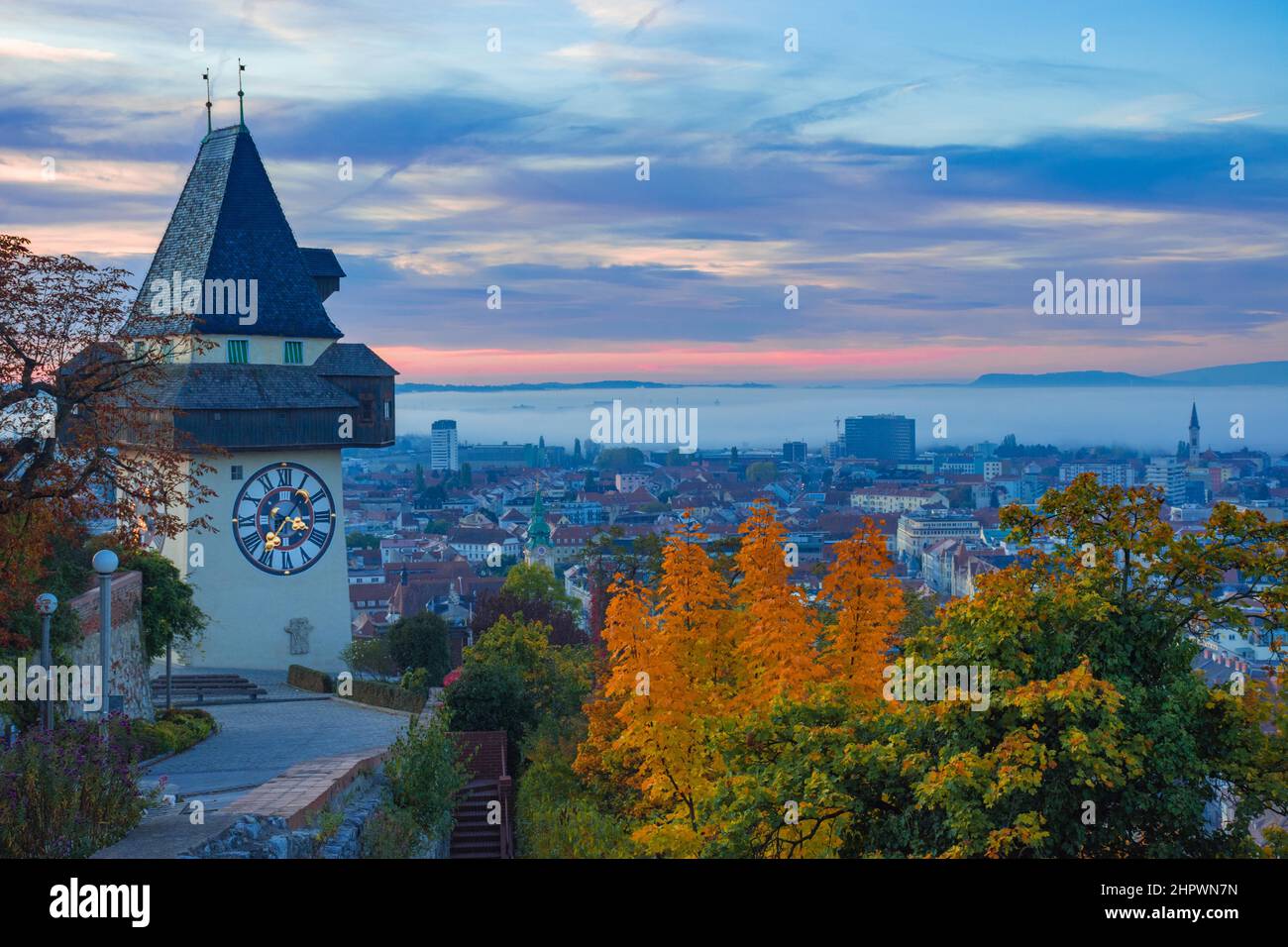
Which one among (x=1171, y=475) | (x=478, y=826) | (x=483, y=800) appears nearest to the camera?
(x=478, y=826)

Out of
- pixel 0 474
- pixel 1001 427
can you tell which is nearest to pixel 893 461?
pixel 1001 427

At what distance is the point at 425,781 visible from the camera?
1404cm

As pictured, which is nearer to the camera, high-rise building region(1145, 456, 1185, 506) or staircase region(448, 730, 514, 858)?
staircase region(448, 730, 514, 858)

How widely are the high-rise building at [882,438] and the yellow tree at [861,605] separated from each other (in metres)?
97.9

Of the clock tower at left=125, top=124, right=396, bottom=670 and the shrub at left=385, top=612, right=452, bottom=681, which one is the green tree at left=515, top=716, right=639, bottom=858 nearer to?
the shrub at left=385, top=612, right=452, bottom=681

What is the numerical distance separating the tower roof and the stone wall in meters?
12.5

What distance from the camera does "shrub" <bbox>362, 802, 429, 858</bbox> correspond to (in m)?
11.5

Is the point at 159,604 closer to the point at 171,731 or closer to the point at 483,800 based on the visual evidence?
the point at 171,731

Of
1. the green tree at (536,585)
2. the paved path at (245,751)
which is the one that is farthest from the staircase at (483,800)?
the green tree at (536,585)

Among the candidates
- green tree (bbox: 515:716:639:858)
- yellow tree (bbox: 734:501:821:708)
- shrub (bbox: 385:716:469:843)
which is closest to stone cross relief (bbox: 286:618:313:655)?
green tree (bbox: 515:716:639:858)

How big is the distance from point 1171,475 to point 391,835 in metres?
66.0

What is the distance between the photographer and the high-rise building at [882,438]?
11250 centimetres

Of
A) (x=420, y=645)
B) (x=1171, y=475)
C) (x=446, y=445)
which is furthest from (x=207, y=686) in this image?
(x=446, y=445)

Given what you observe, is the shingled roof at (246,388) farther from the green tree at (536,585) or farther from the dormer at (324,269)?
the green tree at (536,585)
